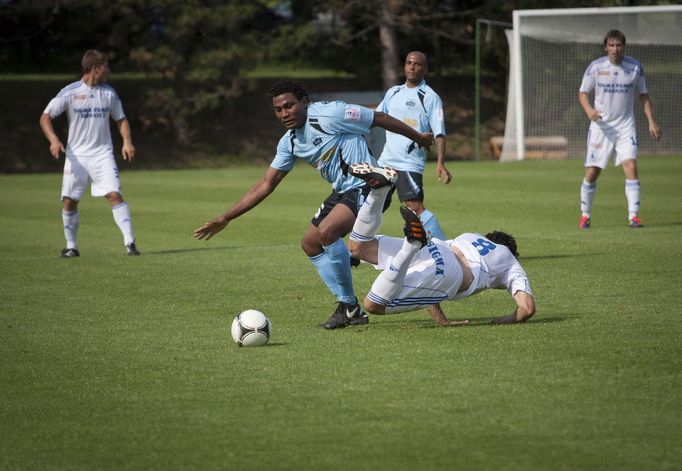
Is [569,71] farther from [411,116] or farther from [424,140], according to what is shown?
[424,140]

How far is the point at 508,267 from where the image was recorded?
7984mm

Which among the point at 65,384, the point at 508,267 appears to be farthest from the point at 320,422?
the point at 508,267

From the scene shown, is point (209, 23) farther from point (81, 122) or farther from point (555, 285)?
point (555, 285)

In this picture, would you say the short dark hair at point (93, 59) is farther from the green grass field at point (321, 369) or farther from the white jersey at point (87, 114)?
the green grass field at point (321, 369)

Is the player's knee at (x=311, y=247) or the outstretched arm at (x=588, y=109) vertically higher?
the player's knee at (x=311, y=247)

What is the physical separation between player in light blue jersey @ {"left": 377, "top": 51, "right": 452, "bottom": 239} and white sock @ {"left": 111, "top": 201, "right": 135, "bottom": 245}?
3.67 m

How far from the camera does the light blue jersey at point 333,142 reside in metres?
8.27

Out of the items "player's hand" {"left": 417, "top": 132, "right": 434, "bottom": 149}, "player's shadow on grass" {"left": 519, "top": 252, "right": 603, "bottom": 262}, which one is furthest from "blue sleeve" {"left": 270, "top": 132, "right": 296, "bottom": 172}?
"player's shadow on grass" {"left": 519, "top": 252, "right": 603, "bottom": 262}

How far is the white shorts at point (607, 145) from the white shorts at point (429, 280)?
7.86 m

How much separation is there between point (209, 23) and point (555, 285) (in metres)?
27.3

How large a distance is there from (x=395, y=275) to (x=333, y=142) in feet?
4.22

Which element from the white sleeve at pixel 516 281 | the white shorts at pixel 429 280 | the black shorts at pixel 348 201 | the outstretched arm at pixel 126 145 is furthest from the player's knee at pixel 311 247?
the outstretched arm at pixel 126 145

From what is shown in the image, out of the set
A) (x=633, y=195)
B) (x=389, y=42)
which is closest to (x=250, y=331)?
(x=633, y=195)

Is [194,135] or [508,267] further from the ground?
[508,267]
